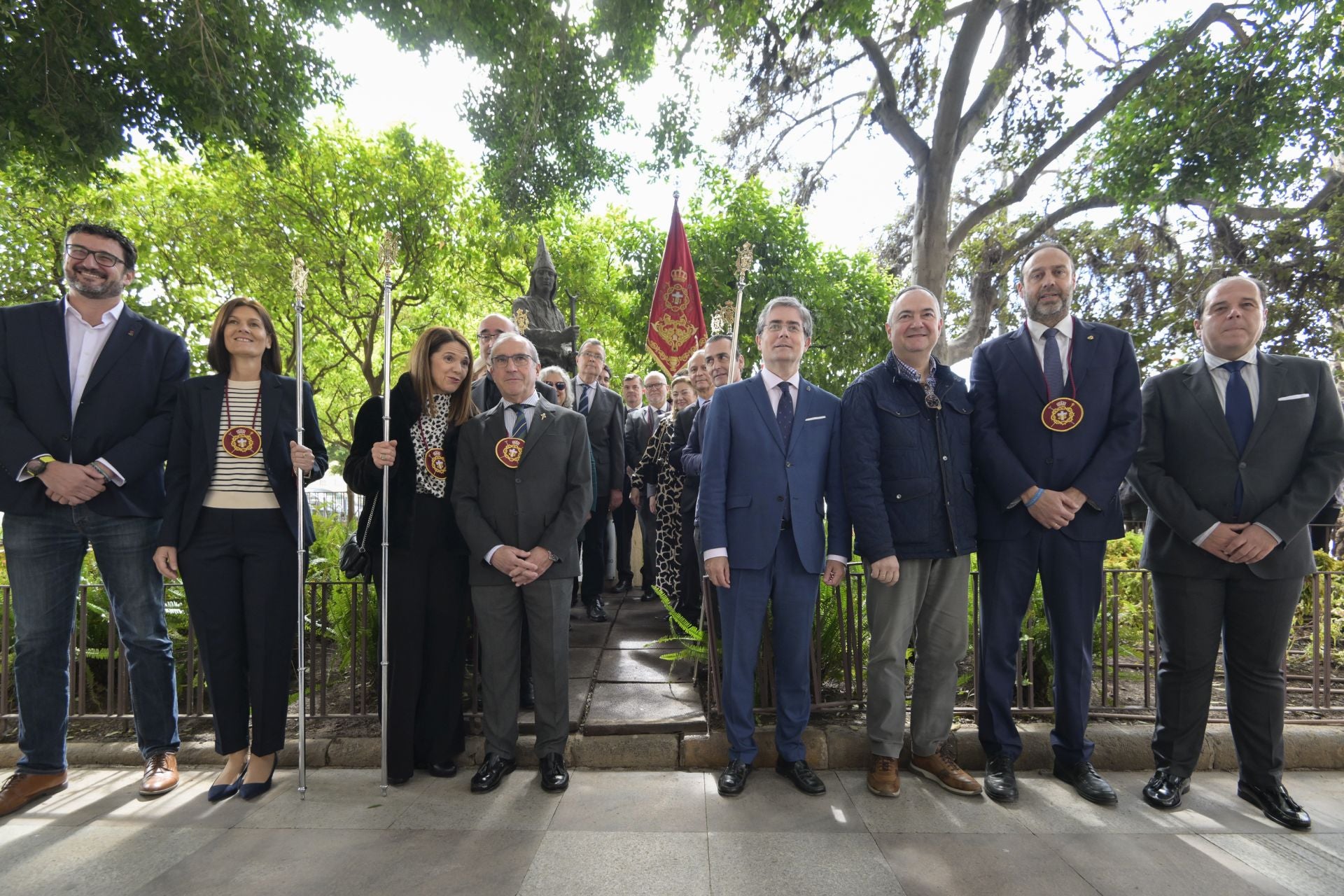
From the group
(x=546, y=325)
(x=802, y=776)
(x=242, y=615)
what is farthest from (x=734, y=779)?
(x=546, y=325)

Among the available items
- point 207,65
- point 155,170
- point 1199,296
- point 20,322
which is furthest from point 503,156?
point 1199,296

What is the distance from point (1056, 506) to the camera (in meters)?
3.19

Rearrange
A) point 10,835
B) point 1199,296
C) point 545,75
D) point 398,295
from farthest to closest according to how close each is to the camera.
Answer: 1. point 398,295
2. point 1199,296
3. point 545,75
4. point 10,835

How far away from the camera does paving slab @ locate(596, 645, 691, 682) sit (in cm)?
452

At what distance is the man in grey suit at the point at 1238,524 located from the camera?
3146mm

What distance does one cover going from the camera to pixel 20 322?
3359 millimetres

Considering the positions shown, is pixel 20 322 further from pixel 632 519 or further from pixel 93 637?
pixel 632 519

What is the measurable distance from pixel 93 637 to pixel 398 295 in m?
14.3

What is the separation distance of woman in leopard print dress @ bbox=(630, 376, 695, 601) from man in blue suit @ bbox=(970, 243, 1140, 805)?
261 cm

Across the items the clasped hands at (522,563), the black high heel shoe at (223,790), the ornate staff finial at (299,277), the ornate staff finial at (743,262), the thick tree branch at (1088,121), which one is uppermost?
the thick tree branch at (1088,121)

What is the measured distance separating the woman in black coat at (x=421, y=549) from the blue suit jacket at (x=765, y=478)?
4.27 feet

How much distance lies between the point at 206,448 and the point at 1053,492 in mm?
3937

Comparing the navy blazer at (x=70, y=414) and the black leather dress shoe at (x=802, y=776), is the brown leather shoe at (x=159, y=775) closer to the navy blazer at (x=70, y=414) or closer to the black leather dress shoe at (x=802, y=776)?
the navy blazer at (x=70, y=414)

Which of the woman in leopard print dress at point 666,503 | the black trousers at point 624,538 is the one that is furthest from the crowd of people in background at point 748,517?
the black trousers at point 624,538
